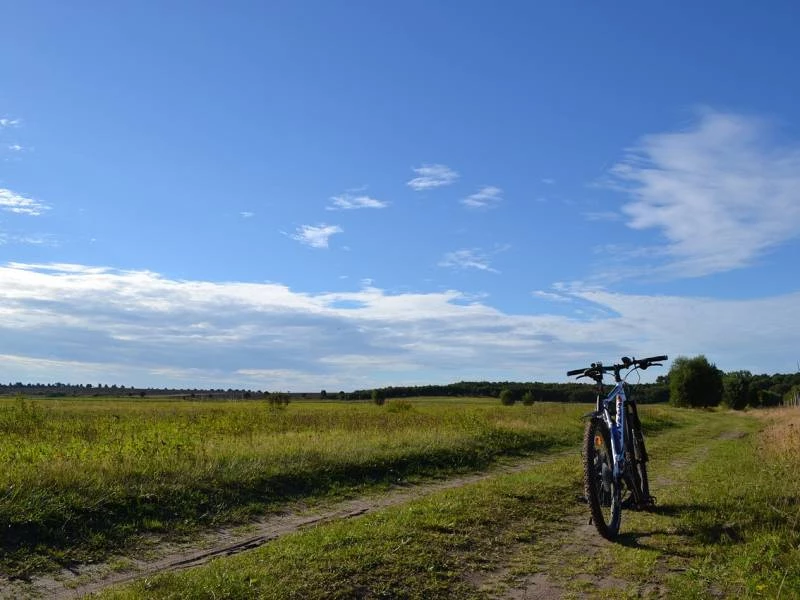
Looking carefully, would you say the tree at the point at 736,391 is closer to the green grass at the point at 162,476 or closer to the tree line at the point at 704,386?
the tree line at the point at 704,386

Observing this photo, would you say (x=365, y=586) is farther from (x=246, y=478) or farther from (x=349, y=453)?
(x=349, y=453)

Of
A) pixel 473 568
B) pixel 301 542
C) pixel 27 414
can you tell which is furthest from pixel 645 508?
pixel 27 414

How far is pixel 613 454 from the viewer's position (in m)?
7.56

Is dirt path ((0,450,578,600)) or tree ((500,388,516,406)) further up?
tree ((500,388,516,406))

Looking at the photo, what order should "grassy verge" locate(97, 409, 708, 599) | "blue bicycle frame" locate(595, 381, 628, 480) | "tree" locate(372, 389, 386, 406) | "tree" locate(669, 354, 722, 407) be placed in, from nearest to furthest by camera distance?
1. "grassy verge" locate(97, 409, 708, 599)
2. "blue bicycle frame" locate(595, 381, 628, 480)
3. "tree" locate(372, 389, 386, 406)
4. "tree" locate(669, 354, 722, 407)

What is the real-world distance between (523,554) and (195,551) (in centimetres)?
359

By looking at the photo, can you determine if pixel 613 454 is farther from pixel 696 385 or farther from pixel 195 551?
pixel 696 385

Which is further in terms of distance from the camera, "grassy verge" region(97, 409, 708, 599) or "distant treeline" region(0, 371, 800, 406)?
"distant treeline" region(0, 371, 800, 406)

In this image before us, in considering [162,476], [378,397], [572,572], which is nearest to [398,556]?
[572,572]

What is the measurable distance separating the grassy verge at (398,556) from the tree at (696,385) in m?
78.7

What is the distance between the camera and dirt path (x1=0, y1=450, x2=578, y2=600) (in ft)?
19.1

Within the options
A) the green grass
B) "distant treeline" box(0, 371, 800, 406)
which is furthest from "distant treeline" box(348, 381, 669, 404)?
the green grass

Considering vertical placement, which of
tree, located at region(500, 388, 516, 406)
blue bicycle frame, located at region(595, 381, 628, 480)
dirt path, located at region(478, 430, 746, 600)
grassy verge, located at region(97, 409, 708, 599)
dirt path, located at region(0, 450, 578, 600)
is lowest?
dirt path, located at region(0, 450, 578, 600)

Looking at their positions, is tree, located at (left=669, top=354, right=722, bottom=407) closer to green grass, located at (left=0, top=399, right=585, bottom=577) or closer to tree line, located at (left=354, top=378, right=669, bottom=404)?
tree line, located at (left=354, top=378, right=669, bottom=404)
